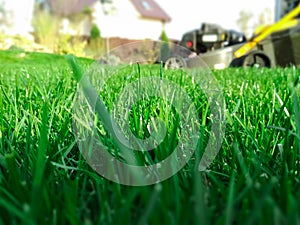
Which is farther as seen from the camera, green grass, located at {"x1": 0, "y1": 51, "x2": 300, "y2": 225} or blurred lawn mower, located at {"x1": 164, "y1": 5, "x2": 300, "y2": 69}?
blurred lawn mower, located at {"x1": 164, "y1": 5, "x2": 300, "y2": 69}

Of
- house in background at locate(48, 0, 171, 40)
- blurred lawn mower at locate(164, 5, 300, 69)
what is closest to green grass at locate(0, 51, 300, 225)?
blurred lawn mower at locate(164, 5, 300, 69)

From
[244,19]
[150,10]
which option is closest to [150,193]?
[150,10]

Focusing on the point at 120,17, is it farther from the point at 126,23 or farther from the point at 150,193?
the point at 150,193

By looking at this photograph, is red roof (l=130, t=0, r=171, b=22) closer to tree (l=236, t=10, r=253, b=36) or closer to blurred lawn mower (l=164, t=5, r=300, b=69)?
tree (l=236, t=10, r=253, b=36)

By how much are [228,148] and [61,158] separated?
13.1 inches

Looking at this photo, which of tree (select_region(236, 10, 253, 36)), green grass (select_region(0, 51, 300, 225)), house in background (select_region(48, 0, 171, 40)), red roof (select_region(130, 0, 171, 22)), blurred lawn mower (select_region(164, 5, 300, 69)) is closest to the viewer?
green grass (select_region(0, 51, 300, 225))

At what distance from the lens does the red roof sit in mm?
31031

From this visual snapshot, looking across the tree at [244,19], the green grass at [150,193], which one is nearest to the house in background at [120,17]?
the tree at [244,19]

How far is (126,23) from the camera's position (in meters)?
30.2

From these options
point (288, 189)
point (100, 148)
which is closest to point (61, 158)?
point (100, 148)

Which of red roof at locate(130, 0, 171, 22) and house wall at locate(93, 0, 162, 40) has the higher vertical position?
red roof at locate(130, 0, 171, 22)

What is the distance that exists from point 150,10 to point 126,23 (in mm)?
3497

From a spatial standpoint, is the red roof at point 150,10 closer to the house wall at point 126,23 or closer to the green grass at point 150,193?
the house wall at point 126,23

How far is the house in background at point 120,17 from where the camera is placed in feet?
88.2
